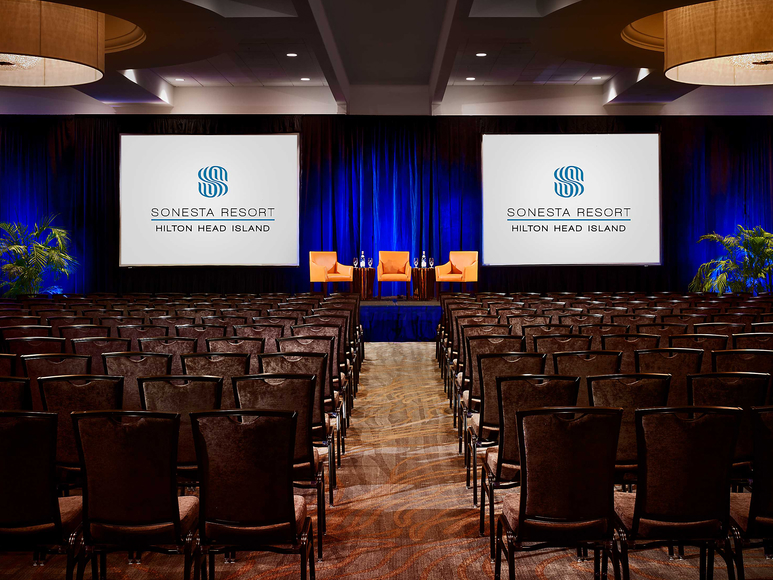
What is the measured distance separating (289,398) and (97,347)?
2.26 m

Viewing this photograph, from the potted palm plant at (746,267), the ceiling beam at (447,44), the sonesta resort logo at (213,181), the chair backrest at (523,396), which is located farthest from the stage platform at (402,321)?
the chair backrest at (523,396)

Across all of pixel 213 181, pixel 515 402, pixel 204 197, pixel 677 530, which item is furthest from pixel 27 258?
pixel 677 530

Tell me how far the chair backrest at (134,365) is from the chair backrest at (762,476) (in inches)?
119

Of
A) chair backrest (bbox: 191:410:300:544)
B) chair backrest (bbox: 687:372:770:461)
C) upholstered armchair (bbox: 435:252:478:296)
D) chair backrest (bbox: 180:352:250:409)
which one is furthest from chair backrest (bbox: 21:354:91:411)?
upholstered armchair (bbox: 435:252:478:296)

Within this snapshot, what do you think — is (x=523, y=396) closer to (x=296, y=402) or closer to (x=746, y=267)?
(x=296, y=402)

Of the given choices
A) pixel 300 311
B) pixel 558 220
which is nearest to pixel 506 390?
pixel 300 311

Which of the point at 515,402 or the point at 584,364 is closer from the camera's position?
the point at 515,402

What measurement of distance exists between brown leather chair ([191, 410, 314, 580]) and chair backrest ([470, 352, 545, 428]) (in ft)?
4.93

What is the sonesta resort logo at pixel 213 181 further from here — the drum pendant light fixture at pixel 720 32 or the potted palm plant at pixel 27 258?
the drum pendant light fixture at pixel 720 32

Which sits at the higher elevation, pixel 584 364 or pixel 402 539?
pixel 584 364

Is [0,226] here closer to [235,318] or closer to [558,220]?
[235,318]

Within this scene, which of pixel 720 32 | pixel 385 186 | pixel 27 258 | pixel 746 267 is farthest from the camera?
pixel 385 186

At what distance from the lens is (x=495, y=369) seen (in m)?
3.79

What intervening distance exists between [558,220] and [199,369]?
12.3m
